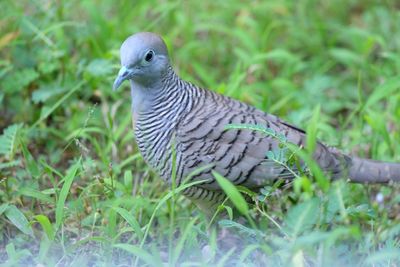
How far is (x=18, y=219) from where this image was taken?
4.00m

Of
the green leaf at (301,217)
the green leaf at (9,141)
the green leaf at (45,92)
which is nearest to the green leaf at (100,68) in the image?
the green leaf at (45,92)

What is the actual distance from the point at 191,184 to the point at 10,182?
4.23 ft

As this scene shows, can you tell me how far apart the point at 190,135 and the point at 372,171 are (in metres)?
1.08

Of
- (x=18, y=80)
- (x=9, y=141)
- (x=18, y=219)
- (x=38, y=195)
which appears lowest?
(x=18, y=219)

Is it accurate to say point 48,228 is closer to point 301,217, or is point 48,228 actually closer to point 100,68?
point 301,217

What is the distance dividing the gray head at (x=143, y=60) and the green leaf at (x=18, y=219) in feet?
2.75

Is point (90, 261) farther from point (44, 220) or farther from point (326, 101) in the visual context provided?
point (326, 101)

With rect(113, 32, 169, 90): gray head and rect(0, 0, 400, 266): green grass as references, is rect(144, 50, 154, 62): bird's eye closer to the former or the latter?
rect(113, 32, 169, 90): gray head

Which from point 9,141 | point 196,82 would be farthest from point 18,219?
point 196,82

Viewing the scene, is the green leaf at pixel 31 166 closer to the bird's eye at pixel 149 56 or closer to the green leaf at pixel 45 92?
the green leaf at pixel 45 92

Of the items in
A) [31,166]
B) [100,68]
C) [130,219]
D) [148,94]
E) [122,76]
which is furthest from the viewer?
[100,68]

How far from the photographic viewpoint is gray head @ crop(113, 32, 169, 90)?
396 cm

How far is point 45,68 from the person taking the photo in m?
5.26

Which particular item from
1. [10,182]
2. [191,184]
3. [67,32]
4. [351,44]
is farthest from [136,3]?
[191,184]
